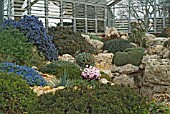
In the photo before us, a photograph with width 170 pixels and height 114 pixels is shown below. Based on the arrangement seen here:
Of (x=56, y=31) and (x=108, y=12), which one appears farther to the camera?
(x=108, y=12)

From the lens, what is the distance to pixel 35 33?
954 cm

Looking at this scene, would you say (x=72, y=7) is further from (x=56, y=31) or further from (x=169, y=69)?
(x=169, y=69)

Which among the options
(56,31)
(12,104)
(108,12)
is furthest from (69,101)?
(108,12)

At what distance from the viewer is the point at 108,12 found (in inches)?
878

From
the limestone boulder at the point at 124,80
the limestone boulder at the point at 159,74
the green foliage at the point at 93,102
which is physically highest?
the green foliage at the point at 93,102

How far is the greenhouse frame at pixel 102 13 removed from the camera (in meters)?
17.2

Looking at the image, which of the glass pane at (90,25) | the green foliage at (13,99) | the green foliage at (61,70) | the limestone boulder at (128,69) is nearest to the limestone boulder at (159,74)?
the limestone boulder at (128,69)

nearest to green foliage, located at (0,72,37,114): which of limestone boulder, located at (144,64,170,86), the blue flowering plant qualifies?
limestone boulder, located at (144,64,170,86)

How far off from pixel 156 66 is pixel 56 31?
18.5 feet

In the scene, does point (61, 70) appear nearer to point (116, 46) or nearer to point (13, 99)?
point (13, 99)

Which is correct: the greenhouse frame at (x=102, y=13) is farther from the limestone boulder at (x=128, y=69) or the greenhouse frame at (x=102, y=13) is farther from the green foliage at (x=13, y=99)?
the green foliage at (x=13, y=99)

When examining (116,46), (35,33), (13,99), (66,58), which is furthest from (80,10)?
(13,99)

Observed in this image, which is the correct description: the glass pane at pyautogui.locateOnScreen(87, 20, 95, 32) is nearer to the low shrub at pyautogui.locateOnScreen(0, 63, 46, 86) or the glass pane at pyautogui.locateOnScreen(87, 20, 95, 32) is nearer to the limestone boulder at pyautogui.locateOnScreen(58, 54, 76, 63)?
the limestone boulder at pyautogui.locateOnScreen(58, 54, 76, 63)

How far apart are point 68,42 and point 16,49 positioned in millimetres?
4118
